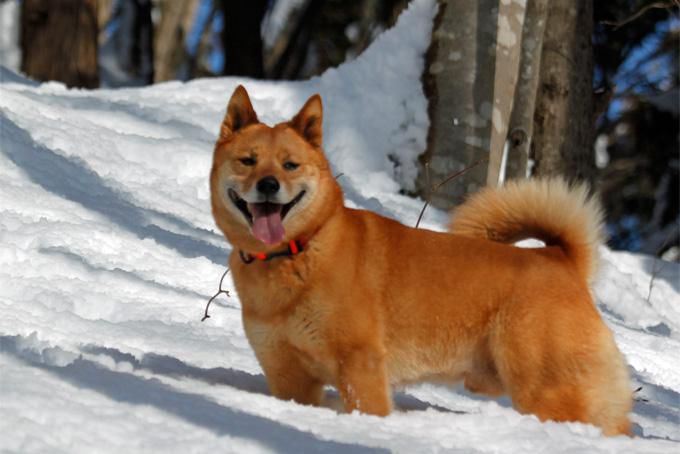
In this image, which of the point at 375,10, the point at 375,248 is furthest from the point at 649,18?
the point at 375,248

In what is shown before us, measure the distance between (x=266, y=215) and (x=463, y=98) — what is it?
4741 mm

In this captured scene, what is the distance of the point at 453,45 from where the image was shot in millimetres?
8594

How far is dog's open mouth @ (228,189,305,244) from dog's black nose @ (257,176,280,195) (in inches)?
4.1

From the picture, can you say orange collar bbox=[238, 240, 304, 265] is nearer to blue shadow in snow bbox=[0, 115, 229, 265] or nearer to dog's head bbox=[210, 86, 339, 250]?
dog's head bbox=[210, 86, 339, 250]

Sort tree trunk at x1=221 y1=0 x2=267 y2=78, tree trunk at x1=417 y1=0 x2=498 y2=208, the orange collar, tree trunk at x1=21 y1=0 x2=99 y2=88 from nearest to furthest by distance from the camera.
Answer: the orange collar, tree trunk at x1=417 y1=0 x2=498 y2=208, tree trunk at x1=21 y1=0 x2=99 y2=88, tree trunk at x1=221 y1=0 x2=267 y2=78

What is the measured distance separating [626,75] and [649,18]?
6.45 ft

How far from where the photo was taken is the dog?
395cm

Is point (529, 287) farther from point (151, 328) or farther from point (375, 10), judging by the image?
point (375, 10)

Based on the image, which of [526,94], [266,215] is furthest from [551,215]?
[526,94]

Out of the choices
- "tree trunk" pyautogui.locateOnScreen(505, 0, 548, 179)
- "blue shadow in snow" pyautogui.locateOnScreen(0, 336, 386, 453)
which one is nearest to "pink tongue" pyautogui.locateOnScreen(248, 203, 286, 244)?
"blue shadow in snow" pyautogui.locateOnScreen(0, 336, 386, 453)

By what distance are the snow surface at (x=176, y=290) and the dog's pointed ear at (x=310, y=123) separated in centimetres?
103

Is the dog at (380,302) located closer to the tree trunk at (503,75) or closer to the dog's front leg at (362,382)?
the dog's front leg at (362,382)

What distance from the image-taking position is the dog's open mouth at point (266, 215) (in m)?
3.98

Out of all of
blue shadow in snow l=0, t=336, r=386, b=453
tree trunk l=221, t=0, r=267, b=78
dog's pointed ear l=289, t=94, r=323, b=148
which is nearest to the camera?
blue shadow in snow l=0, t=336, r=386, b=453
